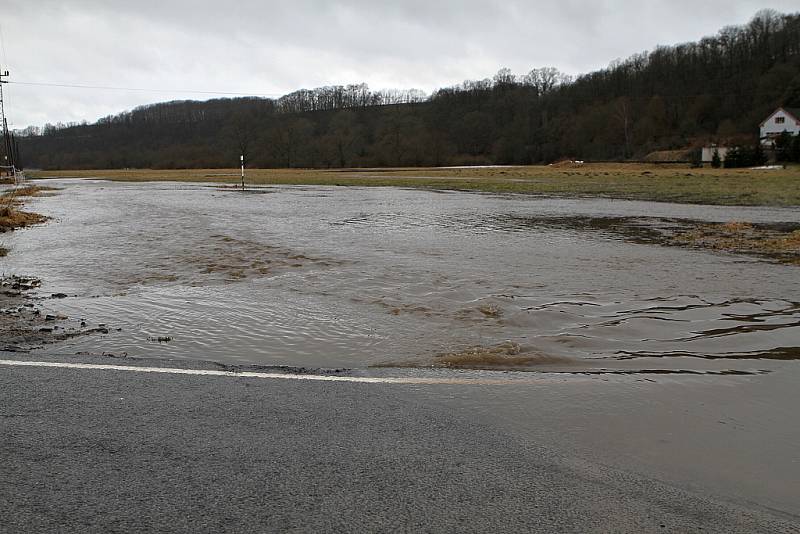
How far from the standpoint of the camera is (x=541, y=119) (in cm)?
15238

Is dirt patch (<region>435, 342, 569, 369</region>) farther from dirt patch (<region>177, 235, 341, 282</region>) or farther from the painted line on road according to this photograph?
dirt patch (<region>177, 235, 341, 282</region>)

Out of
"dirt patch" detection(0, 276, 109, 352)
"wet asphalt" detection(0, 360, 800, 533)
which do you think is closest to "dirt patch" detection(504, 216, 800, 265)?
"wet asphalt" detection(0, 360, 800, 533)

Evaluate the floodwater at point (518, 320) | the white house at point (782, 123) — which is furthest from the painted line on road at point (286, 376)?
the white house at point (782, 123)

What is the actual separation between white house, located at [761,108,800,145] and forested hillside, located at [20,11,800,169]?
2863 mm

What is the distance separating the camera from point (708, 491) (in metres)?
3.77

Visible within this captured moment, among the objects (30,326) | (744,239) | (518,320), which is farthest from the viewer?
(744,239)

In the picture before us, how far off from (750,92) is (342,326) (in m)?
131

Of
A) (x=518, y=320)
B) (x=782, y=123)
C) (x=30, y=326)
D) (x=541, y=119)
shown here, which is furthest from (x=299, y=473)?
(x=541, y=119)

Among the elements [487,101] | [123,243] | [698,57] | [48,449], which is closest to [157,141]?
[487,101]

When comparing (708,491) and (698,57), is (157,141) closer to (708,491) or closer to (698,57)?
(698,57)

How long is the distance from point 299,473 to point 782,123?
3923 inches

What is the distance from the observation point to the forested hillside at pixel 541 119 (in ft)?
383

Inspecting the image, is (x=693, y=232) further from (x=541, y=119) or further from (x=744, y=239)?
(x=541, y=119)

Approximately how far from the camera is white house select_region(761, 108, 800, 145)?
275 feet
